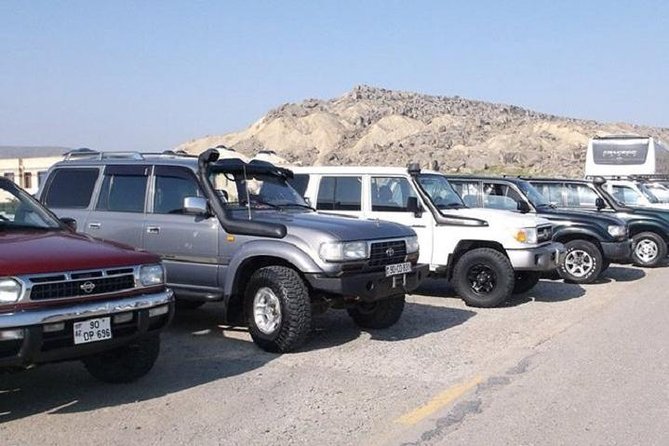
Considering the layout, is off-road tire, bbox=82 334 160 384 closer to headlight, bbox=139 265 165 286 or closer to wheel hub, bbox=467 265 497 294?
headlight, bbox=139 265 165 286

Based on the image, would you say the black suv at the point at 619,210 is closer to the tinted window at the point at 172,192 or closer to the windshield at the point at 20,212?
the tinted window at the point at 172,192

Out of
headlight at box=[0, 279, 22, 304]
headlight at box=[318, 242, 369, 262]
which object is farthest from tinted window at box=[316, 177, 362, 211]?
headlight at box=[0, 279, 22, 304]

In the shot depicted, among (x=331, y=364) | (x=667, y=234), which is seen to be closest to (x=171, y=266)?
(x=331, y=364)

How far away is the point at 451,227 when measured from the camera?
35.9 ft

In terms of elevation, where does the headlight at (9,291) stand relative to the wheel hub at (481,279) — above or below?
above

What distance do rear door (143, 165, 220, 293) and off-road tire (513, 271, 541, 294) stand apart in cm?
543

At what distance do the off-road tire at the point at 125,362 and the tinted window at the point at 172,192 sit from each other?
2421 millimetres

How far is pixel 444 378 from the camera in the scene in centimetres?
673

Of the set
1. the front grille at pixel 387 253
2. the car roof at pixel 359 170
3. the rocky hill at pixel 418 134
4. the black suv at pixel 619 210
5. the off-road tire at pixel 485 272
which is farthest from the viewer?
the rocky hill at pixel 418 134

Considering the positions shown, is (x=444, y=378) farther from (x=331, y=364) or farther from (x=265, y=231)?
(x=265, y=231)

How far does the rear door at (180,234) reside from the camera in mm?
8117

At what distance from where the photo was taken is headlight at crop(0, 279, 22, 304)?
5.03 m

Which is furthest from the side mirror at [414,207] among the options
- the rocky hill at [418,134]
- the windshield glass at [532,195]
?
the rocky hill at [418,134]

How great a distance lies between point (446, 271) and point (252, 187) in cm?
374
